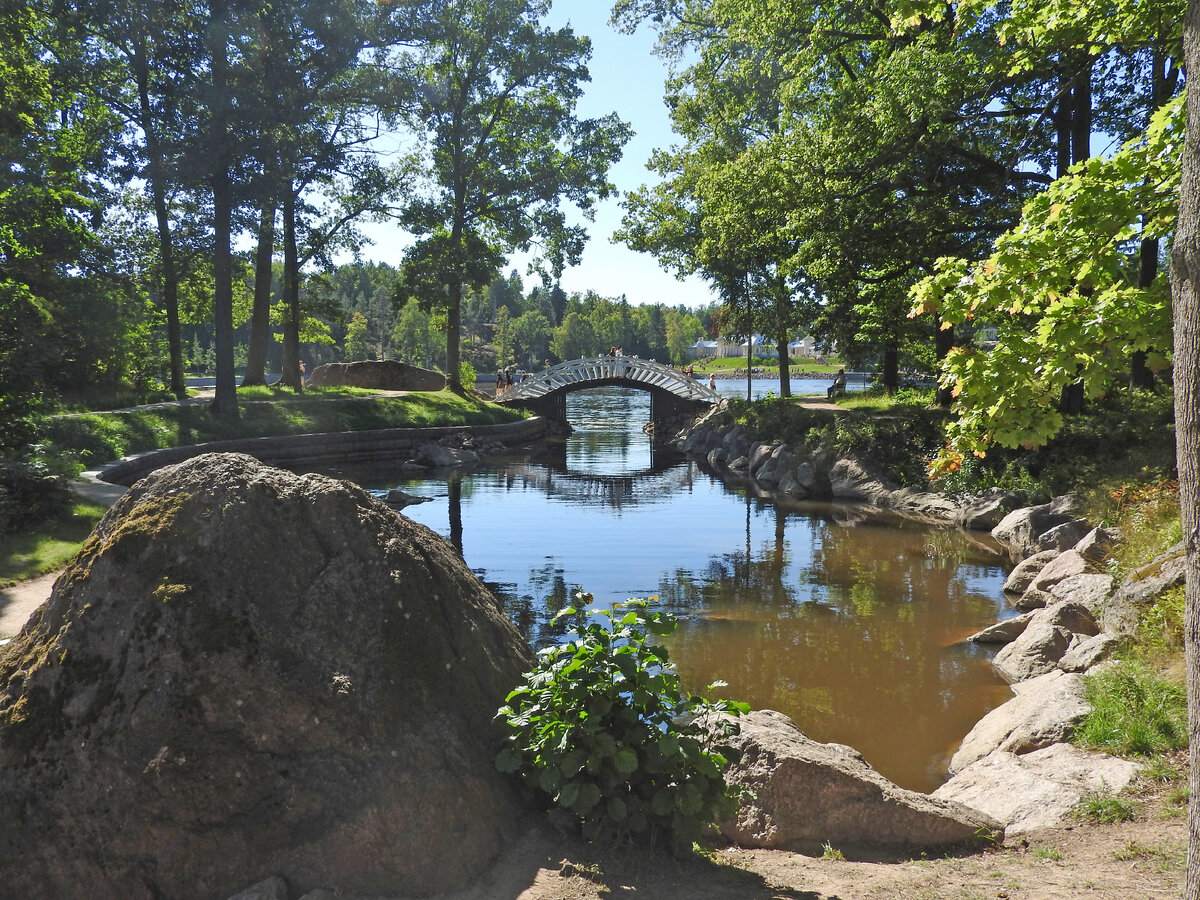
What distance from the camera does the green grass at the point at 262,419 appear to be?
18031mm

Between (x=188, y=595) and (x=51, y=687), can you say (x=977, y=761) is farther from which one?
(x=51, y=687)

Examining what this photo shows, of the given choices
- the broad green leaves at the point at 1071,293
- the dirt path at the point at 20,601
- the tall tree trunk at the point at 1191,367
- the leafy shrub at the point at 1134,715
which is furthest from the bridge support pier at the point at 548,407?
the tall tree trunk at the point at 1191,367

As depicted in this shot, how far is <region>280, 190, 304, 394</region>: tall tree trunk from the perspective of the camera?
98.0 ft

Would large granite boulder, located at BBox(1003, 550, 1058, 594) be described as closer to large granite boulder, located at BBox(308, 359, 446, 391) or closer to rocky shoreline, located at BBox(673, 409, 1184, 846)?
rocky shoreline, located at BBox(673, 409, 1184, 846)

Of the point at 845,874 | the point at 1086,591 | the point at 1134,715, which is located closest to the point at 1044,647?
the point at 1086,591

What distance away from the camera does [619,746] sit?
3.75 m

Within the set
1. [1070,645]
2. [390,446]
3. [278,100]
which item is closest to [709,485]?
[390,446]

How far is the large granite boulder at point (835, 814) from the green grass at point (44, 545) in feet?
26.6

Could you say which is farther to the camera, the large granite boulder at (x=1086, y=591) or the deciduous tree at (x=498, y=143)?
the deciduous tree at (x=498, y=143)

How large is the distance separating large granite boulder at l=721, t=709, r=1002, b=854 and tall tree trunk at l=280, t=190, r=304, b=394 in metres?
27.9

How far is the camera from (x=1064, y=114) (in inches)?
685

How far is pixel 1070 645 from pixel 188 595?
25.4 ft

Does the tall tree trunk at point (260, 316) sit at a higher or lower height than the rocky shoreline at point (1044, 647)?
higher

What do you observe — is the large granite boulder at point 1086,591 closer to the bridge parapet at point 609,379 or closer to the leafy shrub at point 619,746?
the leafy shrub at point 619,746
